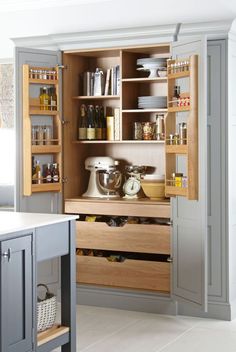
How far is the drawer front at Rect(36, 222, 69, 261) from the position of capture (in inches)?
165

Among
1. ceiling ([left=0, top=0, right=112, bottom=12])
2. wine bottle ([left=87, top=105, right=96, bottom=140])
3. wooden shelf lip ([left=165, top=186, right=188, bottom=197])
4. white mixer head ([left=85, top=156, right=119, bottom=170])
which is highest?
ceiling ([left=0, top=0, right=112, bottom=12])

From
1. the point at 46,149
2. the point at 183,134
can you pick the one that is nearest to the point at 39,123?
the point at 46,149

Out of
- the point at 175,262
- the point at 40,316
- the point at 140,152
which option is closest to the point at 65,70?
the point at 140,152

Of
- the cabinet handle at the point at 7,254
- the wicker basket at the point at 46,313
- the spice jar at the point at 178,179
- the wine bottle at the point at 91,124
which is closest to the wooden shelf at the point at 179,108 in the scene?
the spice jar at the point at 178,179

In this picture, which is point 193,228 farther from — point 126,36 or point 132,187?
point 126,36

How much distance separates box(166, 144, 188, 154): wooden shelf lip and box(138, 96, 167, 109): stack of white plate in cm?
55

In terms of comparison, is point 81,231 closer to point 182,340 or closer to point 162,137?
point 162,137

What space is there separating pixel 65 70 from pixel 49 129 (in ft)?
1.73

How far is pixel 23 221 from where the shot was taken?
166 inches

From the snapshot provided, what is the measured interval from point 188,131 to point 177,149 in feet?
0.66

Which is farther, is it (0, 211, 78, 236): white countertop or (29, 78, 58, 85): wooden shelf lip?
(29, 78, 58, 85): wooden shelf lip

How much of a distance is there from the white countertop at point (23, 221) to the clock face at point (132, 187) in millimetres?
1636

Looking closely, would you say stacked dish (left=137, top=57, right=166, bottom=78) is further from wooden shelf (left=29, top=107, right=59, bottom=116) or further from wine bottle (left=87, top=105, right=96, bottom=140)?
wooden shelf (left=29, top=107, right=59, bottom=116)

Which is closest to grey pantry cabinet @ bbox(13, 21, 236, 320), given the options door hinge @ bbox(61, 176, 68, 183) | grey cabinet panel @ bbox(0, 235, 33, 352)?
door hinge @ bbox(61, 176, 68, 183)
